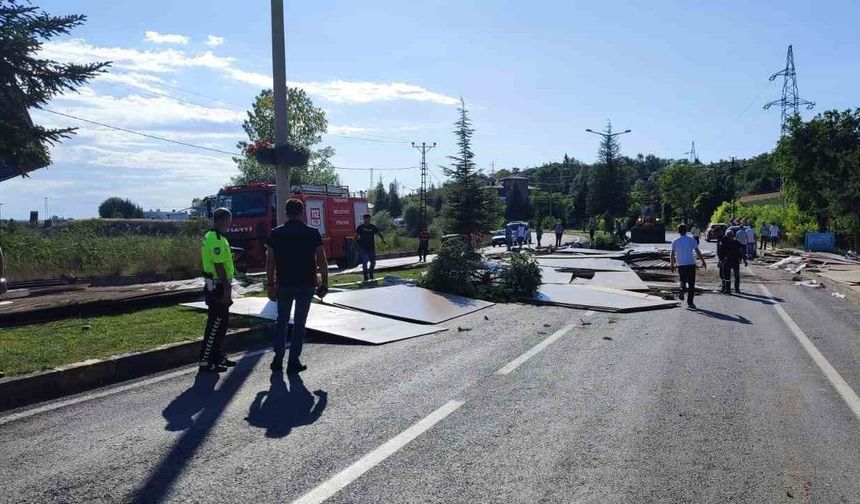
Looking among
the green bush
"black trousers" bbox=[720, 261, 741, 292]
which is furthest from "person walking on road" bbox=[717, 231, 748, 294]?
the green bush

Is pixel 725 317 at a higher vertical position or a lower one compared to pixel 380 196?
lower

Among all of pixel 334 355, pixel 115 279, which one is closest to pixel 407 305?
pixel 334 355

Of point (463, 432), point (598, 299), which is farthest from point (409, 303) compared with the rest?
point (463, 432)

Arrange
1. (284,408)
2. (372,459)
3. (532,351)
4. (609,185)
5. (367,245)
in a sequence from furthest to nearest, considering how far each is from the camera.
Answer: (609,185)
(367,245)
(532,351)
(284,408)
(372,459)

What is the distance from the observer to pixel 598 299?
48.4 ft

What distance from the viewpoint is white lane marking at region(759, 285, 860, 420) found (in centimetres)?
665

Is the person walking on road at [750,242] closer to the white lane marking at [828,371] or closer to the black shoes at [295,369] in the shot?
the white lane marking at [828,371]

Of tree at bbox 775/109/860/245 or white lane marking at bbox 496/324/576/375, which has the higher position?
tree at bbox 775/109/860/245

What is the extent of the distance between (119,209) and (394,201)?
146 ft

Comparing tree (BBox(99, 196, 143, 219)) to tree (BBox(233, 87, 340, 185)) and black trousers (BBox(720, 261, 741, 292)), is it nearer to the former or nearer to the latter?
tree (BBox(233, 87, 340, 185))

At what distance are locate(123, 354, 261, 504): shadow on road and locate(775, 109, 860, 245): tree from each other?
1500 inches

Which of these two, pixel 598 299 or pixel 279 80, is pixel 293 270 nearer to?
pixel 279 80

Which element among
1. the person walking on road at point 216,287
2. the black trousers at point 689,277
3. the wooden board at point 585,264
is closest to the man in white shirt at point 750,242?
the wooden board at point 585,264

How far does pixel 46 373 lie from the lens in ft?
21.8
